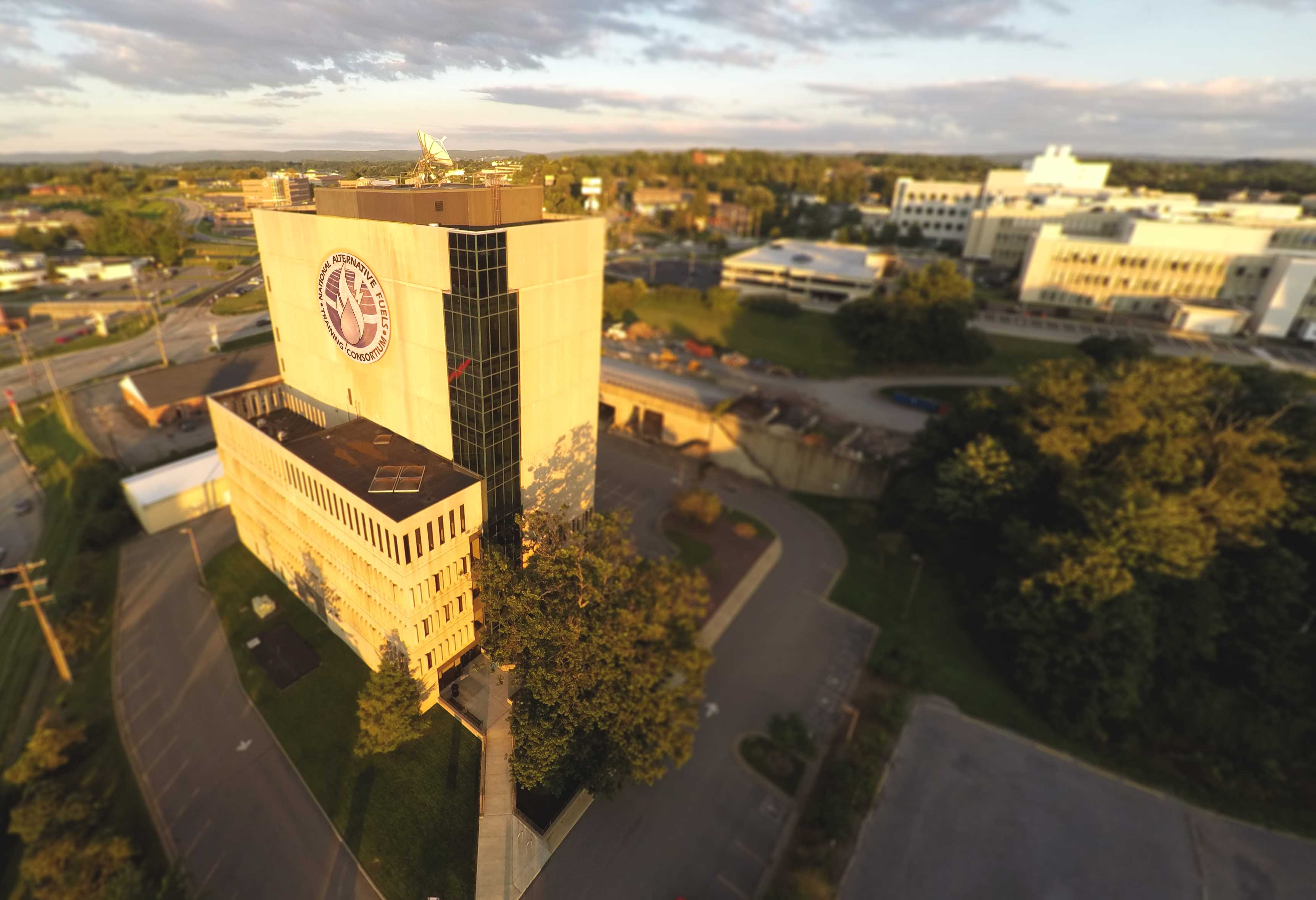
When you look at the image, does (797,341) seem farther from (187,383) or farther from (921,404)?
(187,383)

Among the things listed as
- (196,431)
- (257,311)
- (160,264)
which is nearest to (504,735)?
(257,311)

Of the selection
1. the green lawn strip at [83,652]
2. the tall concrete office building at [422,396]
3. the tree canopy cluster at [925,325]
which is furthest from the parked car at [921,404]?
the green lawn strip at [83,652]

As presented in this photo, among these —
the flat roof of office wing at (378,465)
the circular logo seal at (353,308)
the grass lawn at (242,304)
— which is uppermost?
the circular logo seal at (353,308)

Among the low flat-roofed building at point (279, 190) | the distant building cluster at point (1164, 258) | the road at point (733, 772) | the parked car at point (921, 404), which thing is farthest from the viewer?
the distant building cluster at point (1164, 258)

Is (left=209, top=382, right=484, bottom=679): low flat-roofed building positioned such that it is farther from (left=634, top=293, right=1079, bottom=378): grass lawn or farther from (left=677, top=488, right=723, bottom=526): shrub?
(left=634, top=293, right=1079, bottom=378): grass lawn

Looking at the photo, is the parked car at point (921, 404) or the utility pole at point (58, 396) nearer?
the utility pole at point (58, 396)

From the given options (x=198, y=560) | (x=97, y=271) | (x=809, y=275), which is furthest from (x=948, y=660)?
(x=97, y=271)

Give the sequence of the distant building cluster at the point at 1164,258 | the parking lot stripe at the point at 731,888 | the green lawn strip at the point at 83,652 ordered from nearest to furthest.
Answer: the parking lot stripe at the point at 731,888 < the green lawn strip at the point at 83,652 < the distant building cluster at the point at 1164,258

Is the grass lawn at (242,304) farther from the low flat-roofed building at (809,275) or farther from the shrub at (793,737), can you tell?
the low flat-roofed building at (809,275)
